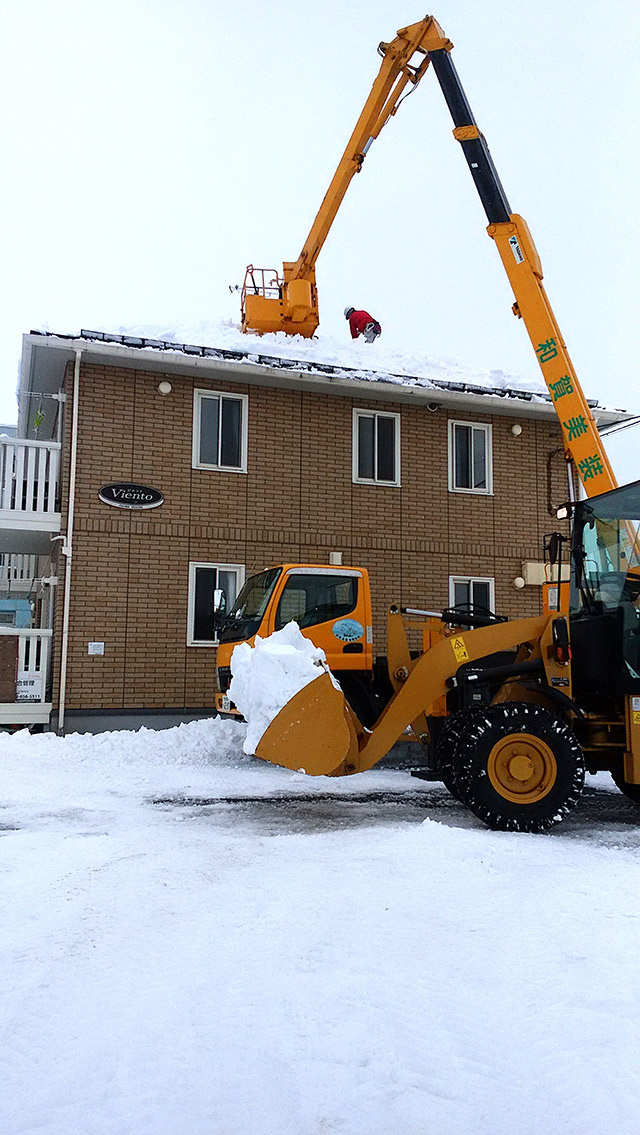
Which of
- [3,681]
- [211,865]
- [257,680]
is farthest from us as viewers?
[3,681]

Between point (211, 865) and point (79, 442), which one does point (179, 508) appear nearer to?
point (79, 442)

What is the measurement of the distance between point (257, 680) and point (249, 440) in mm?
7951

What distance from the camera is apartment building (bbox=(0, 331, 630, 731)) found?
43.1ft

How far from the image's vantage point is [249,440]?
14531 millimetres

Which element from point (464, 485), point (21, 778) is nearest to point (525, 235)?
point (464, 485)

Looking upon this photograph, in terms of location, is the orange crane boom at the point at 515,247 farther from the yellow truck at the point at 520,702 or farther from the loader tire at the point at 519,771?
the loader tire at the point at 519,771

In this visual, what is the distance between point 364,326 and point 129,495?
786 centimetres

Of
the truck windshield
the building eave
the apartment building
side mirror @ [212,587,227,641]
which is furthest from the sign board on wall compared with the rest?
the building eave

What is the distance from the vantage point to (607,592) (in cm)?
767

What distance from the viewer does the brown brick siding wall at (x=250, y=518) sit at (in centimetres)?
1323

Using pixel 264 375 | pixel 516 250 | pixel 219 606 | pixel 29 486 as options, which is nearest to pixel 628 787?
pixel 219 606

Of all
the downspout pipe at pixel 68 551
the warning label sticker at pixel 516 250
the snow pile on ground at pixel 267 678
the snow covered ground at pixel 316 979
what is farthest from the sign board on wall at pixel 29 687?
the warning label sticker at pixel 516 250

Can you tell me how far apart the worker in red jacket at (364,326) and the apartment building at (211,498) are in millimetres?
4009

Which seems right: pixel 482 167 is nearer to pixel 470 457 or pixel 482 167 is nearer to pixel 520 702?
pixel 470 457
